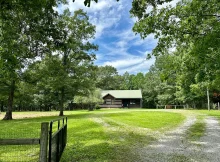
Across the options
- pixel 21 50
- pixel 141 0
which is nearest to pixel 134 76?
pixel 21 50

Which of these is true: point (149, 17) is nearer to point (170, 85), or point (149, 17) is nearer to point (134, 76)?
point (170, 85)

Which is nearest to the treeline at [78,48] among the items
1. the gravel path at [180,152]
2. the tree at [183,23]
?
the tree at [183,23]

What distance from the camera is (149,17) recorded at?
9.88 metres

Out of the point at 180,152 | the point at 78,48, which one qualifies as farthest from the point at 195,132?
the point at 78,48

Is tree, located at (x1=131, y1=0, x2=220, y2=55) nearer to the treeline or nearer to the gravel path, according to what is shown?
the treeline

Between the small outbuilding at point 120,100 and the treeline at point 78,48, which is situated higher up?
the treeline at point 78,48

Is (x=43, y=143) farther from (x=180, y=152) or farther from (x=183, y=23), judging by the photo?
(x=183, y=23)

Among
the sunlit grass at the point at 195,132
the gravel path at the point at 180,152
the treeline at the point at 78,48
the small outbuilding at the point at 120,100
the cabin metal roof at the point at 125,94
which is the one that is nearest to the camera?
the gravel path at the point at 180,152

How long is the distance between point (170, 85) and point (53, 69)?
34.2 metres

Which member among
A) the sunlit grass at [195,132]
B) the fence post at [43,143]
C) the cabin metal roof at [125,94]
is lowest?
the sunlit grass at [195,132]

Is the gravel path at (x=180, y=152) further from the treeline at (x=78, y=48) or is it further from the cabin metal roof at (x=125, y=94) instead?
the cabin metal roof at (x=125, y=94)

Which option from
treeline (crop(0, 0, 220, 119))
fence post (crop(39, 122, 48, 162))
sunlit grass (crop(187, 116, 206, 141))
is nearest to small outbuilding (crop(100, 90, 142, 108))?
treeline (crop(0, 0, 220, 119))

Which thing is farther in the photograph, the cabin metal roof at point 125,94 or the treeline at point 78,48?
the cabin metal roof at point 125,94

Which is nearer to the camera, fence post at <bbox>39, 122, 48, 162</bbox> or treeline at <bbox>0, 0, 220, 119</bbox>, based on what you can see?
fence post at <bbox>39, 122, 48, 162</bbox>
